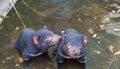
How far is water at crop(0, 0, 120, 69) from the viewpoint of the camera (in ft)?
19.0

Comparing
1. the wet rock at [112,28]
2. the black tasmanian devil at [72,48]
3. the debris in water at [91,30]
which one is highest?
the black tasmanian devil at [72,48]

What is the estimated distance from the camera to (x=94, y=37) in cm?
632

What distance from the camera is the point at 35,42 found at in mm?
5684

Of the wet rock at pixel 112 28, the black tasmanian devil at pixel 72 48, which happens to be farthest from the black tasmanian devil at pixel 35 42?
the wet rock at pixel 112 28

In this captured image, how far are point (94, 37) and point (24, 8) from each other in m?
1.67

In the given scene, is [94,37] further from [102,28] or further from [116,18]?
[116,18]

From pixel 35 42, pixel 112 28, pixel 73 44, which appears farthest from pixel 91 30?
pixel 35 42

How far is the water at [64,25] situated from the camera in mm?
5793

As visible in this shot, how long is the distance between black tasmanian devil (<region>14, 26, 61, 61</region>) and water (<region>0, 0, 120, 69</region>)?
14cm

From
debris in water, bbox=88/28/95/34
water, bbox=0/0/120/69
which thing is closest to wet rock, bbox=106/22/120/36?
water, bbox=0/0/120/69

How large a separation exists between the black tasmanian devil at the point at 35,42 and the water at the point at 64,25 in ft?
0.46

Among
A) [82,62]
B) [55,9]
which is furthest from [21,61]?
[55,9]

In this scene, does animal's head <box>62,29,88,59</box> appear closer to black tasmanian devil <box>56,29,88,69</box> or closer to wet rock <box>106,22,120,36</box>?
black tasmanian devil <box>56,29,88,69</box>

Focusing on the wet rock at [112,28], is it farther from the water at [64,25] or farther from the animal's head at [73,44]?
the animal's head at [73,44]
